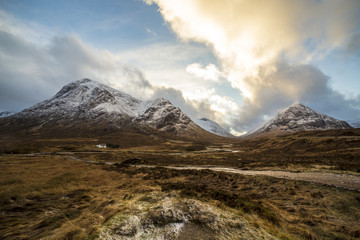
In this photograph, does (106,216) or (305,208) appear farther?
(305,208)

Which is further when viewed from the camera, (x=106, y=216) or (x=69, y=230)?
(x=106, y=216)

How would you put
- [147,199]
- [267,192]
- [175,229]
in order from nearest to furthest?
[175,229]
[147,199]
[267,192]

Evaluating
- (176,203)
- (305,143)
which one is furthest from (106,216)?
(305,143)

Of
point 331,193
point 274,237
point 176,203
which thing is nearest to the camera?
point 274,237

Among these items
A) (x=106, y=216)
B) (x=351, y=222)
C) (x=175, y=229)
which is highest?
(x=351, y=222)

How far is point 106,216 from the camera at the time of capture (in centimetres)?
938

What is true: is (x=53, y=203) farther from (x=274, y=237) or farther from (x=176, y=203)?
(x=274, y=237)

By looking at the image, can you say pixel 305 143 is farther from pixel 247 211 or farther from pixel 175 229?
pixel 175 229

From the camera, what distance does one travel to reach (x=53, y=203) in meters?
12.3

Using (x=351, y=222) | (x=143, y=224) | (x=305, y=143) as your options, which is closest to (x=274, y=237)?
(x=351, y=222)

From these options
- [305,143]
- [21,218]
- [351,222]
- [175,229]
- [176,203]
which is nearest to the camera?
[175,229]

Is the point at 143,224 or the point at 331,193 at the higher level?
the point at 331,193

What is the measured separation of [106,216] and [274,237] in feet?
30.5

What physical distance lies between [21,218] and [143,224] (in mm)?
8306
